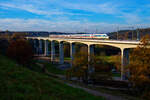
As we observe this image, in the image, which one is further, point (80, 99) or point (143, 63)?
point (143, 63)

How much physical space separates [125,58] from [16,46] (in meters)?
26.1

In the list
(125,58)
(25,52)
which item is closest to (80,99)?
(25,52)

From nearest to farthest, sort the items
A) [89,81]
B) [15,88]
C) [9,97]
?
1. [9,97]
2. [15,88]
3. [89,81]

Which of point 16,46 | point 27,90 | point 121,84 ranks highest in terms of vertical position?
point 16,46

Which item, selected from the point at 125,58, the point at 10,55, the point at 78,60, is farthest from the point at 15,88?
the point at 125,58

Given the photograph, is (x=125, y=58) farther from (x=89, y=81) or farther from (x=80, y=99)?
(x=80, y=99)

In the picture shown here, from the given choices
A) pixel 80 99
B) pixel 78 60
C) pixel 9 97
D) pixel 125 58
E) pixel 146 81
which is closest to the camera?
pixel 9 97

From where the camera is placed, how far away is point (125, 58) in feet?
115

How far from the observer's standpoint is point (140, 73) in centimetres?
1759

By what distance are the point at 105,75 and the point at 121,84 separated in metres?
5.14

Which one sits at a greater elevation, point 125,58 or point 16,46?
point 16,46

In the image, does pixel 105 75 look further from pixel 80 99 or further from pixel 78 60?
pixel 80 99

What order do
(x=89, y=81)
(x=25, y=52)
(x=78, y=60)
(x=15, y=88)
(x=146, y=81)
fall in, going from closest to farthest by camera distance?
(x=15, y=88) < (x=146, y=81) < (x=78, y=60) < (x=89, y=81) < (x=25, y=52)

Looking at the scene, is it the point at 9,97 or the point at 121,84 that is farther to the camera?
the point at 121,84
